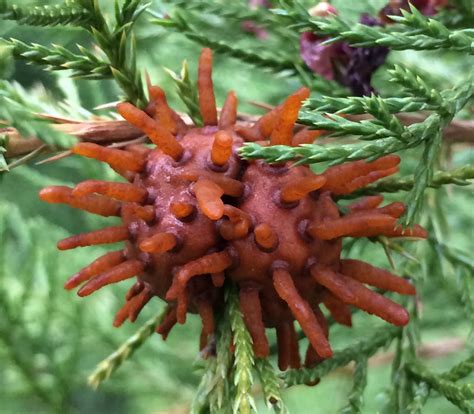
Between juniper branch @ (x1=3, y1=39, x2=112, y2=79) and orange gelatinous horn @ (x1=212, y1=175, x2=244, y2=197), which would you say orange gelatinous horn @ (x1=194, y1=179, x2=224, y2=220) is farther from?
juniper branch @ (x1=3, y1=39, x2=112, y2=79)

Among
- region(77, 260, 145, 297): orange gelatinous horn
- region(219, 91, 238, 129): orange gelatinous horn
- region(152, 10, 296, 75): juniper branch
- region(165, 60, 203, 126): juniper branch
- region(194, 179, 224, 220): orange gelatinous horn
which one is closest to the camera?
region(194, 179, 224, 220): orange gelatinous horn

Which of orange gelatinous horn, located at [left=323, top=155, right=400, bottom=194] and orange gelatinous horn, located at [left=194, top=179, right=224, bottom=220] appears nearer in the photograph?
orange gelatinous horn, located at [left=194, top=179, right=224, bottom=220]

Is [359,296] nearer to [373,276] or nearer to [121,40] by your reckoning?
[373,276]

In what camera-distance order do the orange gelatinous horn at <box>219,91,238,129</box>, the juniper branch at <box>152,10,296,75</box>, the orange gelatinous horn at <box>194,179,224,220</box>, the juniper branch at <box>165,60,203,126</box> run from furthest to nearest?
the juniper branch at <box>152,10,296,75</box>
the juniper branch at <box>165,60,203,126</box>
the orange gelatinous horn at <box>219,91,238,129</box>
the orange gelatinous horn at <box>194,179,224,220</box>

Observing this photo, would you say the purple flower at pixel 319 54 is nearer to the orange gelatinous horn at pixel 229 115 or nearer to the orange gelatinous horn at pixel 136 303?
the orange gelatinous horn at pixel 229 115

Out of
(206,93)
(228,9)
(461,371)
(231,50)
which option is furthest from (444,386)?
(228,9)

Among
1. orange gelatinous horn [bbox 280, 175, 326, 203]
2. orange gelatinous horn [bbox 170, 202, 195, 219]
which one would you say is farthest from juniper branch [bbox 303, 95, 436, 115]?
orange gelatinous horn [bbox 170, 202, 195, 219]

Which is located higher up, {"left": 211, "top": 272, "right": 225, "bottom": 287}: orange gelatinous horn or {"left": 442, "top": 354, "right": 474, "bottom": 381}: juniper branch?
A: {"left": 211, "top": 272, "right": 225, "bottom": 287}: orange gelatinous horn
